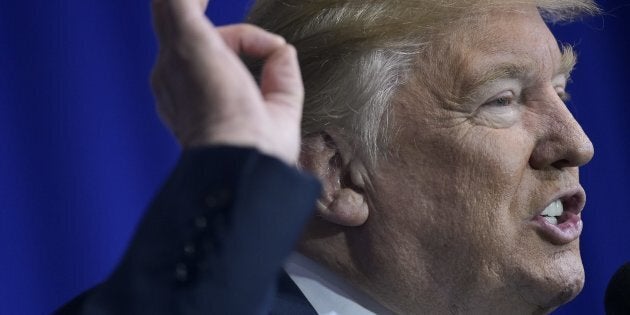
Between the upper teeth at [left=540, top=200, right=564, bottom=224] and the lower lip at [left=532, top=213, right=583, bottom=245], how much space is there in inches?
0.4

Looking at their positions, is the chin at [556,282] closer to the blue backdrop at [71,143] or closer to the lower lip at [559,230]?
the lower lip at [559,230]

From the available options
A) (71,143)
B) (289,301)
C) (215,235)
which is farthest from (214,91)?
(71,143)

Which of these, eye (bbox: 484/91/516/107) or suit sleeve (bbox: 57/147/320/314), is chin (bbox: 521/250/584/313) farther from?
suit sleeve (bbox: 57/147/320/314)

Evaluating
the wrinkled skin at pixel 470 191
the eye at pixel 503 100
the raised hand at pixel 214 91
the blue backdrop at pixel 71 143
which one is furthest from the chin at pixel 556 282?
the blue backdrop at pixel 71 143

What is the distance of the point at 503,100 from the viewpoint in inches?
52.4

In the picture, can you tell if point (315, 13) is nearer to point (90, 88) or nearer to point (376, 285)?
point (376, 285)

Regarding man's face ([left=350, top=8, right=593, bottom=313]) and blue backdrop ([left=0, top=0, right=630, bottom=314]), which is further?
blue backdrop ([left=0, top=0, right=630, bottom=314])

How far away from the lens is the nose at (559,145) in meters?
1.30

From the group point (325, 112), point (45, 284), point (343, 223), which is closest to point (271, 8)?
point (325, 112)

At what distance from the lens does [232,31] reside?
870mm

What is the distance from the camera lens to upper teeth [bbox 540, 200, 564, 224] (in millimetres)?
1302

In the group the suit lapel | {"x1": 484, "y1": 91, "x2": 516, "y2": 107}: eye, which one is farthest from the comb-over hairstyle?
the suit lapel

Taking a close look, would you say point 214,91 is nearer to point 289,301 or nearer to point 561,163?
point 289,301

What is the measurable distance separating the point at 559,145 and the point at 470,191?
146 millimetres
